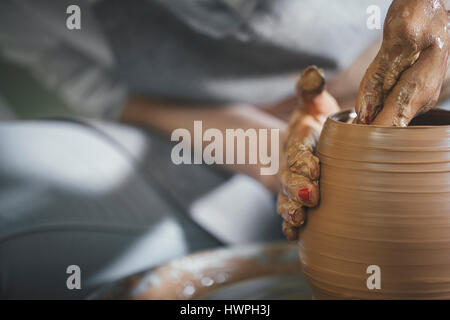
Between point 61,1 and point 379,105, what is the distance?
4.85 ft

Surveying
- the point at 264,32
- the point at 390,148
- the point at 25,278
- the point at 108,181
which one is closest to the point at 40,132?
the point at 108,181

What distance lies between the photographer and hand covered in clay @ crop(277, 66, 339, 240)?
2.28 feet

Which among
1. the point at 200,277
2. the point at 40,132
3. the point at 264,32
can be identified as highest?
the point at 264,32

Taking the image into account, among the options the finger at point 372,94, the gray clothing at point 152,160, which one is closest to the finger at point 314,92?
the finger at point 372,94

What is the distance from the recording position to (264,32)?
1341mm

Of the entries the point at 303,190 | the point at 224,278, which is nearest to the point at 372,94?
the point at 303,190

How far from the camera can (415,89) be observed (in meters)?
0.66

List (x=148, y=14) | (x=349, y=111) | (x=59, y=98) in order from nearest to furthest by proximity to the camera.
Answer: (x=349, y=111)
(x=148, y=14)
(x=59, y=98)

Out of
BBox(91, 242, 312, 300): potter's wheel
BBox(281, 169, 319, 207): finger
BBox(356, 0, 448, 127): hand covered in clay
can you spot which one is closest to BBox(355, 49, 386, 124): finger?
BBox(356, 0, 448, 127): hand covered in clay

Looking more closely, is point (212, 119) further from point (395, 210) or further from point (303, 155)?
point (395, 210)

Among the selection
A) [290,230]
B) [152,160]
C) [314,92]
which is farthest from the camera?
[152,160]

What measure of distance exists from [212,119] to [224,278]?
0.68 m

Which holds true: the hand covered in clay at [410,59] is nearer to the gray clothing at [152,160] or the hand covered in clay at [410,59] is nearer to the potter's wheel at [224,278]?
the potter's wheel at [224,278]

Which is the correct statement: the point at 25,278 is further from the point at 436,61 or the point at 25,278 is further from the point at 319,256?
the point at 436,61
